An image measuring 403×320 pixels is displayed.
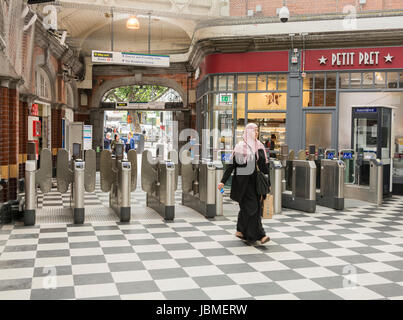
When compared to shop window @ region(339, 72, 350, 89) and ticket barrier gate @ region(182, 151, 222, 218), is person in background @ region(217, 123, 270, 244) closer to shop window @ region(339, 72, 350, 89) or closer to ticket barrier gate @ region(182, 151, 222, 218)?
ticket barrier gate @ region(182, 151, 222, 218)

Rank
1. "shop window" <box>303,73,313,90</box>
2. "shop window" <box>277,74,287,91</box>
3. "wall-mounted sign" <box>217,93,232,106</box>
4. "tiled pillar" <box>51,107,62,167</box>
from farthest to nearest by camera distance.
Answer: "tiled pillar" <box>51,107,62,167</box> → "wall-mounted sign" <box>217,93,232,106</box> → "shop window" <box>277,74,287,91</box> → "shop window" <box>303,73,313,90</box>

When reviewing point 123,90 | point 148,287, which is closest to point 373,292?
point 148,287

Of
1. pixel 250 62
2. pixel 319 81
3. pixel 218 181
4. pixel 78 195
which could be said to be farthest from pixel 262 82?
pixel 78 195

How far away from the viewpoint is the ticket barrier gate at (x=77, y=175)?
7262mm

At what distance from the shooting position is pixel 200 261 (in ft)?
17.1

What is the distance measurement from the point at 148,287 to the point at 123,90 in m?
21.6

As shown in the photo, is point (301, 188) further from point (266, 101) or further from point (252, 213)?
point (266, 101)

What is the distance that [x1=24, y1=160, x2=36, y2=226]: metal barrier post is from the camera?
22.8 ft

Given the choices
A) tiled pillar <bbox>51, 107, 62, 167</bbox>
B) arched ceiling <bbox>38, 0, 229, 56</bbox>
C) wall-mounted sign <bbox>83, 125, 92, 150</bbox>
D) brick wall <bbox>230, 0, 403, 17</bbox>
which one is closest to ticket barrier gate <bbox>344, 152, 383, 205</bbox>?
brick wall <bbox>230, 0, 403, 17</bbox>

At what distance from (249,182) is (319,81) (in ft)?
23.2

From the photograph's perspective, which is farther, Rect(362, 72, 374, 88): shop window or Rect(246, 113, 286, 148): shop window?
Rect(246, 113, 286, 148): shop window

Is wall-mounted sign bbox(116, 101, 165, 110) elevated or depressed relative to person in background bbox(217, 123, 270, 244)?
elevated

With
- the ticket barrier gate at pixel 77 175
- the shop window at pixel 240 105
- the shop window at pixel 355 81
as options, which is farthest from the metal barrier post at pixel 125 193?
the shop window at pixel 355 81

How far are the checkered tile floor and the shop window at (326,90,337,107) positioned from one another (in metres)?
5.01
